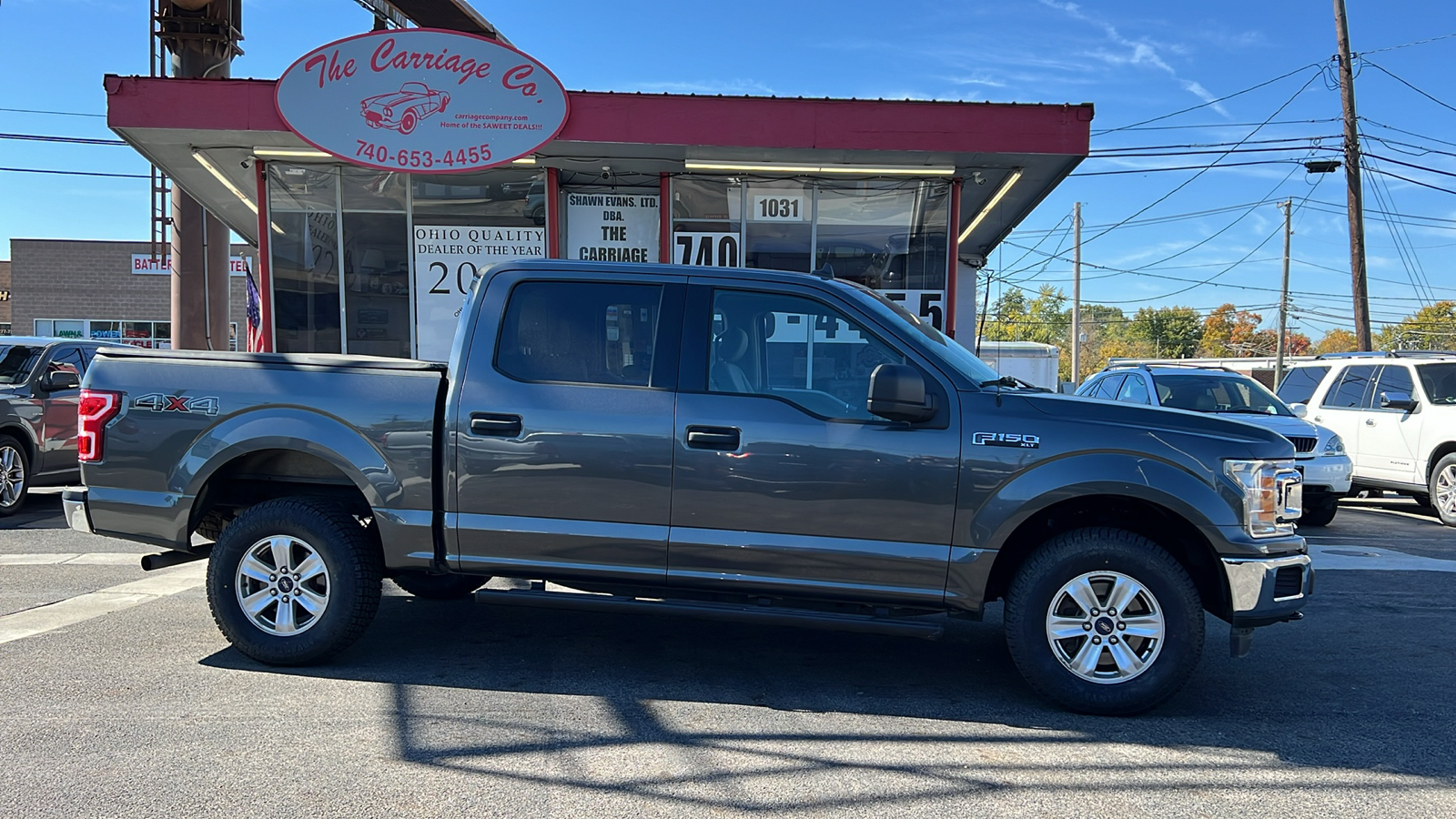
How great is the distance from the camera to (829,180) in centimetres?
1139

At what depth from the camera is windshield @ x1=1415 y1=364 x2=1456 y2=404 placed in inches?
445

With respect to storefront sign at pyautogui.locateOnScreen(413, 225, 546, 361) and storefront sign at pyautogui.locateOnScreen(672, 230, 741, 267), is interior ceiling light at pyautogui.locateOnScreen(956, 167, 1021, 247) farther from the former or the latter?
storefront sign at pyautogui.locateOnScreen(413, 225, 546, 361)

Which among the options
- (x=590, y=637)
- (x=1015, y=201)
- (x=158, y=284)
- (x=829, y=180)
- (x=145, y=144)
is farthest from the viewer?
(x=158, y=284)

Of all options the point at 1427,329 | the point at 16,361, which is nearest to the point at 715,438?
the point at 16,361

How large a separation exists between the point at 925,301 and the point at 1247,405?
3.67 metres

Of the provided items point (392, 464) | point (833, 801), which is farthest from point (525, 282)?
point (833, 801)

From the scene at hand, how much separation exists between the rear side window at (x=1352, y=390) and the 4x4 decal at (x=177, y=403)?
41.6 feet

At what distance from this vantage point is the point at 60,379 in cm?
1002

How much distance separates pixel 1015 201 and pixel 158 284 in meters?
35.0

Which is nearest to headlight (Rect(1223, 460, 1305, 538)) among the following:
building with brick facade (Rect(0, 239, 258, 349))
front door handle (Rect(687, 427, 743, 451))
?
front door handle (Rect(687, 427, 743, 451))

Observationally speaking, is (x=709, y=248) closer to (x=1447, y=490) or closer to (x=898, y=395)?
(x=898, y=395)

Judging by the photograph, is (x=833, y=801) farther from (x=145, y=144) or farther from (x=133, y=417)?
(x=145, y=144)

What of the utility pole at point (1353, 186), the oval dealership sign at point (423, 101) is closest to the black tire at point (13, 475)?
the oval dealership sign at point (423, 101)

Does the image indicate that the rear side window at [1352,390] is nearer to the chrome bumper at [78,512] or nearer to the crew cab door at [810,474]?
the crew cab door at [810,474]
